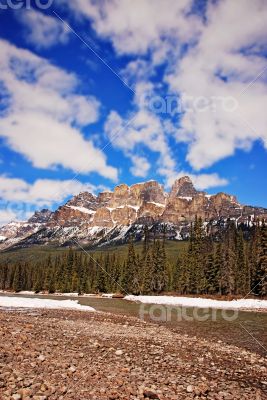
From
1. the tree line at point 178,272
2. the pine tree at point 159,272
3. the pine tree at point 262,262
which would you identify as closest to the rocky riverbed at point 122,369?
the pine tree at point 262,262

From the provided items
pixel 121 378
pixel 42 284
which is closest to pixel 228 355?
pixel 121 378

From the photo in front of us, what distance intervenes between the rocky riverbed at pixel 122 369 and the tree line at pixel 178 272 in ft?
210

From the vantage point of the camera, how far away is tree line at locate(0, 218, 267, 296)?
3627 inches

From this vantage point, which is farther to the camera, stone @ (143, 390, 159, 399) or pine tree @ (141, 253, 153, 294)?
pine tree @ (141, 253, 153, 294)

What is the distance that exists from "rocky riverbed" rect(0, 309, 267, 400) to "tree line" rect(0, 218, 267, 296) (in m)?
63.9

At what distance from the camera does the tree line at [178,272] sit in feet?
302

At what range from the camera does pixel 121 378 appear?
1200 centimetres

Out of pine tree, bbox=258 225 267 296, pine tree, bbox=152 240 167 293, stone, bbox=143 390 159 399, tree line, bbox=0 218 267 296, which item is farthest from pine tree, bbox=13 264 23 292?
stone, bbox=143 390 159 399

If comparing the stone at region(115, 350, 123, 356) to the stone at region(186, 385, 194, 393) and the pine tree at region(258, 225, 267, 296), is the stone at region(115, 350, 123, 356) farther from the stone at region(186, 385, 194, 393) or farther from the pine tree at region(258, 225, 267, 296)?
the pine tree at region(258, 225, 267, 296)

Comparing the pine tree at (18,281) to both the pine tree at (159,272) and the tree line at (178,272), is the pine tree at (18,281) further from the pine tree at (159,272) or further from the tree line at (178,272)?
the pine tree at (159,272)

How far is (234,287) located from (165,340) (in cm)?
7840

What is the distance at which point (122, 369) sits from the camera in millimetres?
13094

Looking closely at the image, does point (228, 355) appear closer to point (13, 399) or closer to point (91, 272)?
point (13, 399)

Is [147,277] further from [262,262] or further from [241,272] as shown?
[262,262]
